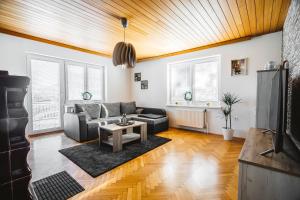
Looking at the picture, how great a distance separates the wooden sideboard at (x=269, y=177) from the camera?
104 cm

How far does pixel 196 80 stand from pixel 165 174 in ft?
10.4

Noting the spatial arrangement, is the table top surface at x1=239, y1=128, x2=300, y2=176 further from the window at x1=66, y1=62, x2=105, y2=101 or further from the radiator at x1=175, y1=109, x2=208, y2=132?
the window at x1=66, y1=62, x2=105, y2=101

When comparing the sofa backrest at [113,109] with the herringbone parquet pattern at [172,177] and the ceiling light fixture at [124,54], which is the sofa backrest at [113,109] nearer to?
the ceiling light fixture at [124,54]

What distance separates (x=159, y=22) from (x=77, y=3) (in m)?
1.40

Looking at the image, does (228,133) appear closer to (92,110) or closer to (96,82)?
(92,110)

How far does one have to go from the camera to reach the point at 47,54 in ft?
13.0

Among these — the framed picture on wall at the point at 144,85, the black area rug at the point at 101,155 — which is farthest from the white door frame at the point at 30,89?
the framed picture on wall at the point at 144,85

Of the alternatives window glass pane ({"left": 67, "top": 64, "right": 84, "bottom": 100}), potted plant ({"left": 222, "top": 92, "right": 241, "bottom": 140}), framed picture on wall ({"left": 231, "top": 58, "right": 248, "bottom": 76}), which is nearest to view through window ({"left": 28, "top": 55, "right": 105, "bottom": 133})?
window glass pane ({"left": 67, "top": 64, "right": 84, "bottom": 100})

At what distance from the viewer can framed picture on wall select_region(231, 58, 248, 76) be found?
3607mm

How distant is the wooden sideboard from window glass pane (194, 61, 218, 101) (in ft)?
10.0

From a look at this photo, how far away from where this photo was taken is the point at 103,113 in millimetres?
4520

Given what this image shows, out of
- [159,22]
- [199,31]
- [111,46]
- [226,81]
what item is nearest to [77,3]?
[159,22]

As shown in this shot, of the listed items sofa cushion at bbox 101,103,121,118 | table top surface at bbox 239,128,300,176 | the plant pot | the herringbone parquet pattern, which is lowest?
the herringbone parquet pattern

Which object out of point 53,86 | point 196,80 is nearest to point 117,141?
point 53,86
